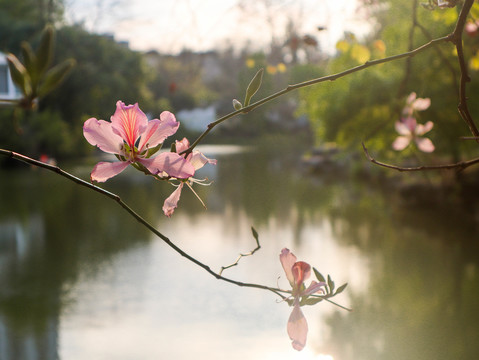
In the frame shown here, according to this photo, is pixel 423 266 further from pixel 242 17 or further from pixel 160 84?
pixel 160 84

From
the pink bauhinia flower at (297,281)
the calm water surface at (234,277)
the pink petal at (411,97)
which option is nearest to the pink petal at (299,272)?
the pink bauhinia flower at (297,281)

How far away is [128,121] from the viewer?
1.21 ft

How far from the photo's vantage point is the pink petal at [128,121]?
0.36 metres

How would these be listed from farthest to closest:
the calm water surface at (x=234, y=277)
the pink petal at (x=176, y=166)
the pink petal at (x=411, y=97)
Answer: the calm water surface at (x=234, y=277) < the pink petal at (x=411, y=97) < the pink petal at (x=176, y=166)

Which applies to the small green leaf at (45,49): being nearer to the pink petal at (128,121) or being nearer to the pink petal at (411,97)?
the pink petal at (128,121)

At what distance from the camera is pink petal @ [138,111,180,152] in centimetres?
37

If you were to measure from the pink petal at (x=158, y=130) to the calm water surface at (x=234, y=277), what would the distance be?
4.69ft

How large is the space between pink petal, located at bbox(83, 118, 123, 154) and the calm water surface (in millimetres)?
1435

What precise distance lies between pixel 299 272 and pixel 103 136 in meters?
0.15

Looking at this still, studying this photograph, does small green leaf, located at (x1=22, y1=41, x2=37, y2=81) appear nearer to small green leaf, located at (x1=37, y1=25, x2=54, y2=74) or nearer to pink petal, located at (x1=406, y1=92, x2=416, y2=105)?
small green leaf, located at (x1=37, y1=25, x2=54, y2=74)

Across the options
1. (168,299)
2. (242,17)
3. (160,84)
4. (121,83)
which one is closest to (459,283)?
(168,299)

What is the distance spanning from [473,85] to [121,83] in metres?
8.57

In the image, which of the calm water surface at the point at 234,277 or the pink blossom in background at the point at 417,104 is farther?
the calm water surface at the point at 234,277

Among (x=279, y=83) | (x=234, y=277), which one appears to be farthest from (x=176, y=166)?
(x=279, y=83)
